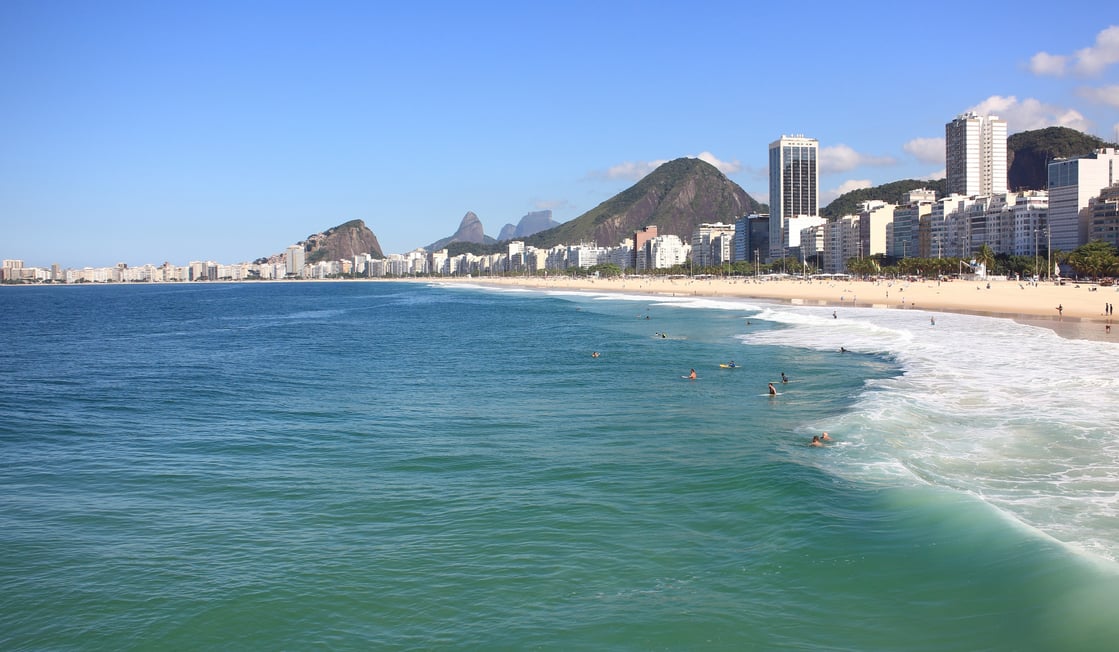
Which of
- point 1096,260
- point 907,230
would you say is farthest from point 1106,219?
point 907,230

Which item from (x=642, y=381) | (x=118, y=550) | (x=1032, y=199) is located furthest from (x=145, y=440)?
(x=1032, y=199)

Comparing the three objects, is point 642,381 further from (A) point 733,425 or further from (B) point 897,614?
(B) point 897,614

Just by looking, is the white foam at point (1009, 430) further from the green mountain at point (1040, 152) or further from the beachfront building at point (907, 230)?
the green mountain at point (1040, 152)

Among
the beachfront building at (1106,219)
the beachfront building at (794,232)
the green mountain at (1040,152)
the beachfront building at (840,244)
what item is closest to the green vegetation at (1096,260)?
the beachfront building at (1106,219)

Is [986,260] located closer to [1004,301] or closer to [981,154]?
[1004,301]

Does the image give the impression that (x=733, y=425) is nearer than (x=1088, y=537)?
No
